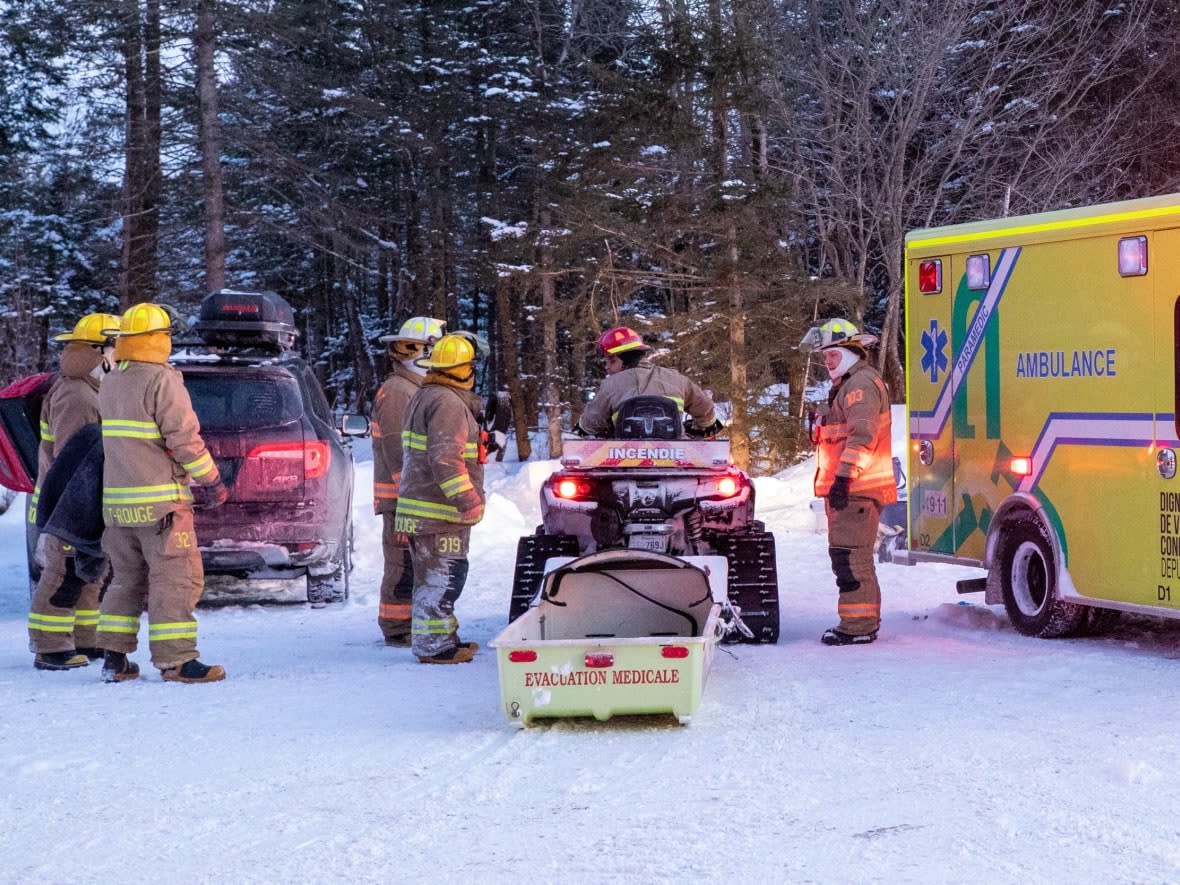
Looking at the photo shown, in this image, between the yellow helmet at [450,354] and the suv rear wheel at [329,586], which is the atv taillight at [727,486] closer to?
the yellow helmet at [450,354]

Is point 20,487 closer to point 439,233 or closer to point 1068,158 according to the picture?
point 1068,158

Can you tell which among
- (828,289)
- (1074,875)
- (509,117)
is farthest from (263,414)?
(509,117)

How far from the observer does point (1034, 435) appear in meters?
9.59

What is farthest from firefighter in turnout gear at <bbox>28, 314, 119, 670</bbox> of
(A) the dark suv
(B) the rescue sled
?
(B) the rescue sled

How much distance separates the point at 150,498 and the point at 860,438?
425 centimetres

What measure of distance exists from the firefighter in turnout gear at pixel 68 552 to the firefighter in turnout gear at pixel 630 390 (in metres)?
2.99

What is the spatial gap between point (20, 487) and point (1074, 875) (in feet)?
26.0

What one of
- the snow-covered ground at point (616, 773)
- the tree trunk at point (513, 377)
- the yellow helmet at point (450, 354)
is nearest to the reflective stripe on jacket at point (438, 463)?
the yellow helmet at point (450, 354)

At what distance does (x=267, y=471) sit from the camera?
1098 cm

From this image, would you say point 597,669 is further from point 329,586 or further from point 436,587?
Result: point 329,586

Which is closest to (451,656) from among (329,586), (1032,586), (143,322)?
(143,322)

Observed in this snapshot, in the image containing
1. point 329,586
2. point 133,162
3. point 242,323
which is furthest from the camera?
point 133,162

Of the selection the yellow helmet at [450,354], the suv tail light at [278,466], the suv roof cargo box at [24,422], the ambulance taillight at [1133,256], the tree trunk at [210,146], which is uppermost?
the tree trunk at [210,146]

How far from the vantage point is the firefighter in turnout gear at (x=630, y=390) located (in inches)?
389
